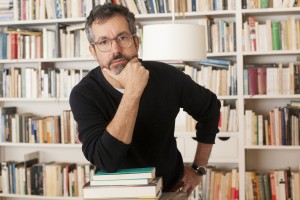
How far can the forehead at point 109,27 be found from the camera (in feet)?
5.83

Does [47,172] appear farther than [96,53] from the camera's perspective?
Yes

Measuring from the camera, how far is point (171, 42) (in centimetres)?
254

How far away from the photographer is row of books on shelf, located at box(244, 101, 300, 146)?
152 inches

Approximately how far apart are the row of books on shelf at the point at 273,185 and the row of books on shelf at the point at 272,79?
24.1 inches

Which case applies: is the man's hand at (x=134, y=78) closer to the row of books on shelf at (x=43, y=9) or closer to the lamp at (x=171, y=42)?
the lamp at (x=171, y=42)

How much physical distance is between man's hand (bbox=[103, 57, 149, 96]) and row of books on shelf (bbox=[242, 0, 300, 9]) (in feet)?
7.59

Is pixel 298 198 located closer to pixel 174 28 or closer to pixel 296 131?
pixel 296 131

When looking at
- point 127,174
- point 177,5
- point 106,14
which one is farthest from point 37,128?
point 127,174

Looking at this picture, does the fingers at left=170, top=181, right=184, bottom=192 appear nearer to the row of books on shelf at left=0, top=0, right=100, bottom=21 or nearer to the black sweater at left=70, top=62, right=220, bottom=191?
the black sweater at left=70, top=62, right=220, bottom=191

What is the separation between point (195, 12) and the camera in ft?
12.9

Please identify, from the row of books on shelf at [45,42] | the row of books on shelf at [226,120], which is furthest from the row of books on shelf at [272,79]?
the row of books on shelf at [45,42]

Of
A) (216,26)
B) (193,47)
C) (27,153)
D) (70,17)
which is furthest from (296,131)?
(27,153)

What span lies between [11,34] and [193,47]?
86.6 inches

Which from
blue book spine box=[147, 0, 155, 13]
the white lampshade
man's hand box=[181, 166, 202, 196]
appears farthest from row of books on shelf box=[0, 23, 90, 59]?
man's hand box=[181, 166, 202, 196]
